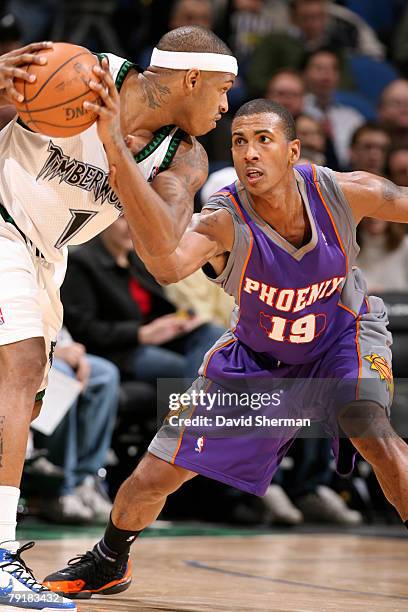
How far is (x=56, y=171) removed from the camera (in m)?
3.83

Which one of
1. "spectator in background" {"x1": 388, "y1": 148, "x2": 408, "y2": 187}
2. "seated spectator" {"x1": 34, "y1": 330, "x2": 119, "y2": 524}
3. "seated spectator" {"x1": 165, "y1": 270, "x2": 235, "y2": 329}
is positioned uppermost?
"spectator in background" {"x1": 388, "y1": 148, "x2": 408, "y2": 187}

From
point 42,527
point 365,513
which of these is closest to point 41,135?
point 42,527

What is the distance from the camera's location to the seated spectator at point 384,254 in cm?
779

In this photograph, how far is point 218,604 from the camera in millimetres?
4027

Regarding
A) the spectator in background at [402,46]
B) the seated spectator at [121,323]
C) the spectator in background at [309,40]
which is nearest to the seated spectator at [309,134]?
the spectator in background at [309,40]

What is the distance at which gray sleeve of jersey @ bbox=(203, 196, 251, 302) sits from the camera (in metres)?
4.03

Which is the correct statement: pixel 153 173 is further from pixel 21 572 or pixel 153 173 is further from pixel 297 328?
pixel 21 572

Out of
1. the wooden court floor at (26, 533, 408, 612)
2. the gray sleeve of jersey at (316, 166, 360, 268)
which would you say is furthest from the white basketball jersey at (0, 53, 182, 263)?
the wooden court floor at (26, 533, 408, 612)

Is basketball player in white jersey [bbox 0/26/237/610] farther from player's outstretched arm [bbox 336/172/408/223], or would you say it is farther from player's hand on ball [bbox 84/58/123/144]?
player's outstretched arm [bbox 336/172/408/223]

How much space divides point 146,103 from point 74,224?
492 mm

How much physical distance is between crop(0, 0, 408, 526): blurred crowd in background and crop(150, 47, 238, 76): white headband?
2.75 metres

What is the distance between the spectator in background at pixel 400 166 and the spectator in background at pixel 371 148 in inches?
6.5

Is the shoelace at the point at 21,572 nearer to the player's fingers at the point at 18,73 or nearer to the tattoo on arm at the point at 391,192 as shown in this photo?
the player's fingers at the point at 18,73

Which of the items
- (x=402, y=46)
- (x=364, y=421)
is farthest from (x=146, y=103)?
(x=402, y=46)
